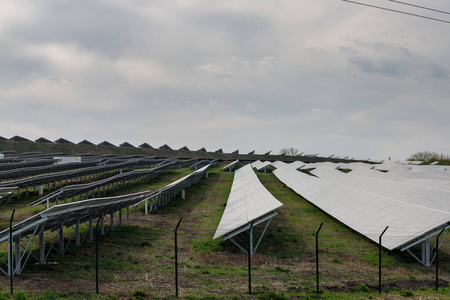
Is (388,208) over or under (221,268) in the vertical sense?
over

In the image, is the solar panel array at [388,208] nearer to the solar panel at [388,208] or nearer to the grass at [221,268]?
the solar panel at [388,208]

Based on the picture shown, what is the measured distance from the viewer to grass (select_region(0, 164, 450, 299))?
13.1 m

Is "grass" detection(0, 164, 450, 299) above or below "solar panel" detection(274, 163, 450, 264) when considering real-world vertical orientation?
below

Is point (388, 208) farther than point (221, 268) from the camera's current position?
Yes

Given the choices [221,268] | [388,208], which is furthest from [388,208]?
[221,268]

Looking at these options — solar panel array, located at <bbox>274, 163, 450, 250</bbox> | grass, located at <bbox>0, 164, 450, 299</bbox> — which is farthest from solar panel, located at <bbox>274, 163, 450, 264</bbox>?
grass, located at <bbox>0, 164, 450, 299</bbox>

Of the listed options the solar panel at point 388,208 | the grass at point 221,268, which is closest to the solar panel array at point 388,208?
the solar panel at point 388,208

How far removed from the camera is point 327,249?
68.2 ft

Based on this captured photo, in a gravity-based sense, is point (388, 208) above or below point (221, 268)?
above

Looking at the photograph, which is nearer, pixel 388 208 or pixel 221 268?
pixel 221 268

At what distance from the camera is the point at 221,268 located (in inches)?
655

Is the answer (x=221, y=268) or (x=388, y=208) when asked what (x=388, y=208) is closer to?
(x=388, y=208)

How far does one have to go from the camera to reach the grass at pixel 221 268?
1314 centimetres

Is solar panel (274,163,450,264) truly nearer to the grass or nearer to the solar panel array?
the solar panel array
